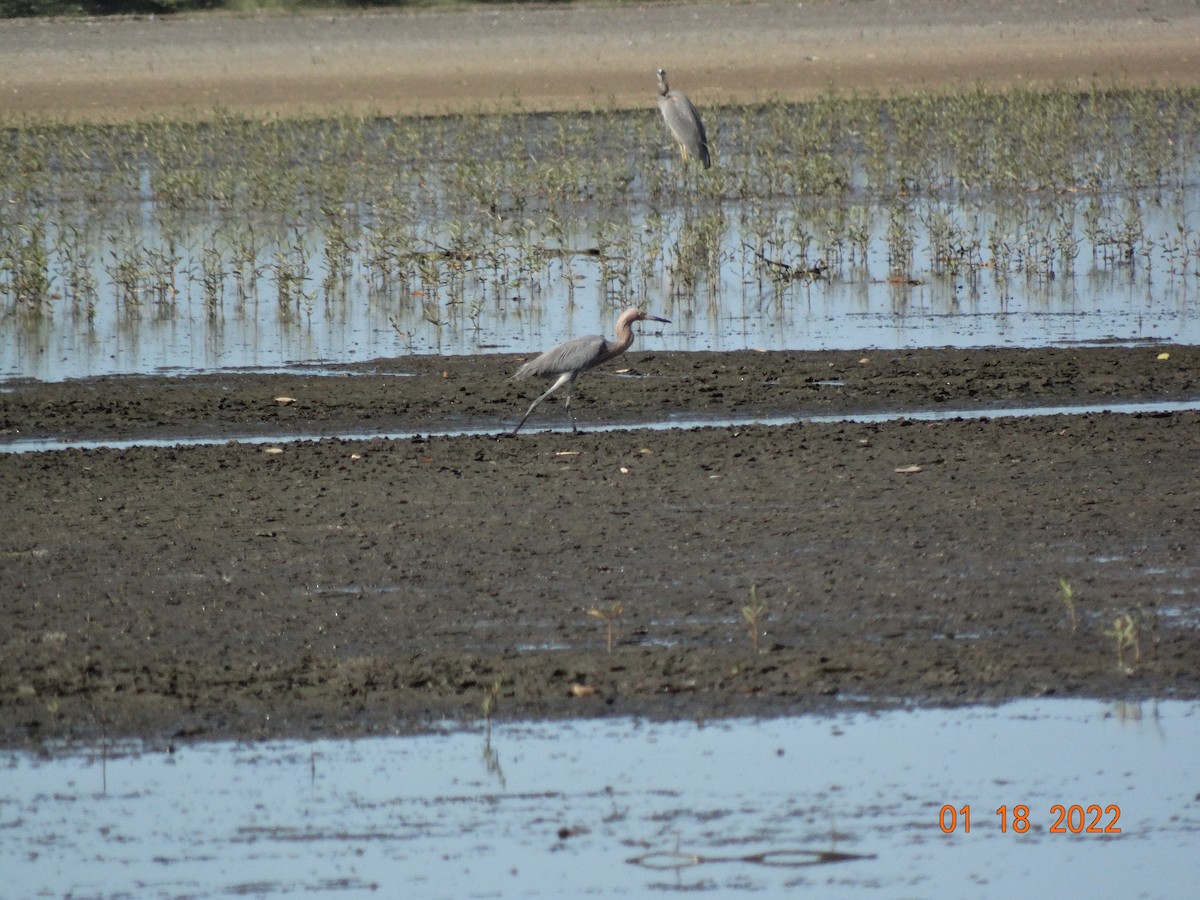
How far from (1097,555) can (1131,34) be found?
3239 cm

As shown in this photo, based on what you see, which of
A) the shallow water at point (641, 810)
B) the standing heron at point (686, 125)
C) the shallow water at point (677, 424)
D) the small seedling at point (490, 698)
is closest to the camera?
the shallow water at point (641, 810)

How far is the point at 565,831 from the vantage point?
5.96 meters

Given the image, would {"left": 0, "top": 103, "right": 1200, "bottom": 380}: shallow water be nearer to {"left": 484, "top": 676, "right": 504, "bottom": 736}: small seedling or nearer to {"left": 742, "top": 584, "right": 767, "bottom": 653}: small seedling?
{"left": 742, "top": 584, "right": 767, "bottom": 653}: small seedling

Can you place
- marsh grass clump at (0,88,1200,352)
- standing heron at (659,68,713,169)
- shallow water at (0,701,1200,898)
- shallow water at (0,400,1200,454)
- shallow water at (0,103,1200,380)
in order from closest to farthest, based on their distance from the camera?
1. shallow water at (0,701,1200,898)
2. shallow water at (0,400,1200,454)
3. shallow water at (0,103,1200,380)
4. marsh grass clump at (0,88,1200,352)
5. standing heron at (659,68,713,169)

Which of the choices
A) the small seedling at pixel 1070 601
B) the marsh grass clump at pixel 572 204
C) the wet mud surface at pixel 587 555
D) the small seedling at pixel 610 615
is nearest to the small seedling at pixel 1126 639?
the wet mud surface at pixel 587 555

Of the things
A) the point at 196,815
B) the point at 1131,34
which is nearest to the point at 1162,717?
the point at 196,815

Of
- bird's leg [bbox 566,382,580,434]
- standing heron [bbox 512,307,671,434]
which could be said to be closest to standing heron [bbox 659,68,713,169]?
bird's leg [bbox 566,382,580,434]

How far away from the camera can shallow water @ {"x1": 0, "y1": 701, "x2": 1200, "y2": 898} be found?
562cm

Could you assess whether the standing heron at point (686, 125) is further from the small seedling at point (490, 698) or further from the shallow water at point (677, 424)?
the small seedling at point (490, 698)

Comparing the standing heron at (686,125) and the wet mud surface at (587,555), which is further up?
the standing heron at (686,125)

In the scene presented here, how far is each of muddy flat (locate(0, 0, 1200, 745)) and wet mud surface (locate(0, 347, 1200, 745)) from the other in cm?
2

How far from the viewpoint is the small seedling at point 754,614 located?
7.33 meters

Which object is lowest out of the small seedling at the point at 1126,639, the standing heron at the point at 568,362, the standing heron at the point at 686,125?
the small seedling at the point at 1126,639

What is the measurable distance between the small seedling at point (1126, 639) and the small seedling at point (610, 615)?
6.05 feet
